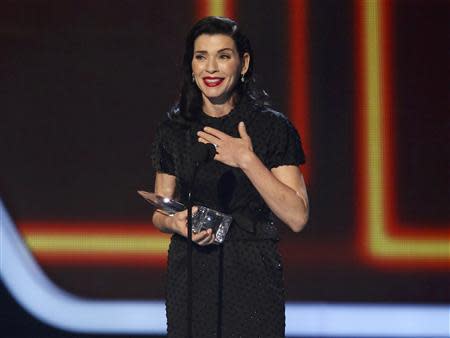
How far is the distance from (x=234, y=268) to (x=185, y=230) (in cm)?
15

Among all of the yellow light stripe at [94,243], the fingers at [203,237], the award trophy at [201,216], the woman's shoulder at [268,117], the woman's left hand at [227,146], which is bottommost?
the yellow light stripe at [94,243]

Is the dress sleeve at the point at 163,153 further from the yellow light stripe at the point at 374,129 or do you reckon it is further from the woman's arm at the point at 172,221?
the yellow light stripe at the point at 374,129

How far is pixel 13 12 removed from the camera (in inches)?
137

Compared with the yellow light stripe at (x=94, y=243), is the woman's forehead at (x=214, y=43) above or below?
above

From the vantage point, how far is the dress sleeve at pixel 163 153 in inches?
79.3

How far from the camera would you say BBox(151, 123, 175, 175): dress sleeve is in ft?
6.61

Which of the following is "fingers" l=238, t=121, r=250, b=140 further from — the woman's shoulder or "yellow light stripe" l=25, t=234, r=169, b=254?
"yellow light stripe" l=25, t=234, r=169, b=254

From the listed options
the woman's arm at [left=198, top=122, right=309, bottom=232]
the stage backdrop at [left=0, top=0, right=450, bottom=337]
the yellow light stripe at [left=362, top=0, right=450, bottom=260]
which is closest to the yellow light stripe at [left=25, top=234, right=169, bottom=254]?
the stage backdrop at [left=0, top=0, right=450, bottom=337]

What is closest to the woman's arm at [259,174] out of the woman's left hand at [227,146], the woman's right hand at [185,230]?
the woman's left hand at [227,146]

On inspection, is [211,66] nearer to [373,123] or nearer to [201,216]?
[201,216]

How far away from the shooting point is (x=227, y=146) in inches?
70.2

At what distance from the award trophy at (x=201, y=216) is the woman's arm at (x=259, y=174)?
10 centimetres

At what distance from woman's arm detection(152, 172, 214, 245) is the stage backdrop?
1423mm

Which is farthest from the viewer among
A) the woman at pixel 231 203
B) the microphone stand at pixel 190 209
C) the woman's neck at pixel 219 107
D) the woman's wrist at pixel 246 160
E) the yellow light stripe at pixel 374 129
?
the yellow light stripe at pixel 374 129
